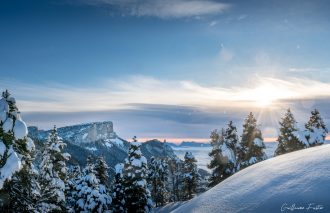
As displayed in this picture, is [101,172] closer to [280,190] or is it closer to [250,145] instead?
[250,145]

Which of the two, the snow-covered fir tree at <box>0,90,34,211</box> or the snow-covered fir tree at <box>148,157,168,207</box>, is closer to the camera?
the snow-covered fir tree at <box>0,90,34,211</box>

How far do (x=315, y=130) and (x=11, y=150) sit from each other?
41120 millimetres

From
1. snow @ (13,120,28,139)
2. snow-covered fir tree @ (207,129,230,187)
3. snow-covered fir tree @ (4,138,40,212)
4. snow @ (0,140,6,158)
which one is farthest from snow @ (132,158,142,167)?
snow @ (0,140,6,158)

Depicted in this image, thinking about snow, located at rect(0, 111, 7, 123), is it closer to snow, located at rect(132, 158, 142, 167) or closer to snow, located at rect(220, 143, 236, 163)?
snow, located at rect(132, 158, 142, 167)

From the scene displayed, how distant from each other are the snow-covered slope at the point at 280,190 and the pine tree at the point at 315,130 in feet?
A: 120

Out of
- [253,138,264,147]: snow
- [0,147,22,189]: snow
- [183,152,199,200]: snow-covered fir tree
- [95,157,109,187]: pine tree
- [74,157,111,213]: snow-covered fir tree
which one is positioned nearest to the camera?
[0,147,22,189]: snow

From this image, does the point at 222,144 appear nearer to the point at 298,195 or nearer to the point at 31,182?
the point at 31,182

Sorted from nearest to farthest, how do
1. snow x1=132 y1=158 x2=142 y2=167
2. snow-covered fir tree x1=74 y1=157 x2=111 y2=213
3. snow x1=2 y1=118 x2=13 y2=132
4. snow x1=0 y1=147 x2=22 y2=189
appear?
snow x1=0 y1=147 x2=22 y2=189 < snow x1=2 y1=118 x2=13 y2=132 < snow x1=132 y1=158 x2=142 y2=167 < snow-covered fir tree x1=74 y1=157 x2=111 y2=213

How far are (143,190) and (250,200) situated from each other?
3019 cm

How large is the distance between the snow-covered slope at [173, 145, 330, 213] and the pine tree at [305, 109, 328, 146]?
120 ft

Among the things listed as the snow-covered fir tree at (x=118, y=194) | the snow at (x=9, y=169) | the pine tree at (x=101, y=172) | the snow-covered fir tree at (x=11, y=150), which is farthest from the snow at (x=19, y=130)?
the pine tree at (x=101, y=172)

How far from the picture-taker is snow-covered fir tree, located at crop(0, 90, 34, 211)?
14836 mm

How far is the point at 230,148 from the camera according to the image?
49.9 metres

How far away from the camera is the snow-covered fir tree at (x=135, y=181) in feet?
123
